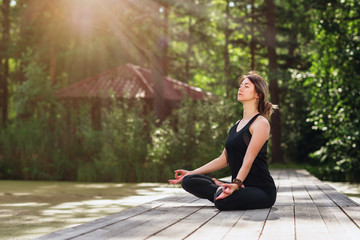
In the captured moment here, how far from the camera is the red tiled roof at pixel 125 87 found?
21.0 m

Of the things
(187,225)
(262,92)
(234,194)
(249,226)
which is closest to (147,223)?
(187,225)

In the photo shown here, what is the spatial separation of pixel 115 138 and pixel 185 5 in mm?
10083

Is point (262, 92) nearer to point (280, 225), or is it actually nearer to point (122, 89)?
point (280, 225)

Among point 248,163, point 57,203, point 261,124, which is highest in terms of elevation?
point 261,124

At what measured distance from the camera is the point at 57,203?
920cm

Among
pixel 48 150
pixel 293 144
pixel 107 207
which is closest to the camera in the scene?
pixel 107 207

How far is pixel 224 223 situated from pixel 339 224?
2.41 ft

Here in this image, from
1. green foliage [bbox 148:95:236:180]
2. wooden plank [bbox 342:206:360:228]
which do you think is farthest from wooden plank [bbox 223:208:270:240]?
green foliage [bbox 148:95:236:180]

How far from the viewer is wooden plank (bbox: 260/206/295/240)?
2980mm

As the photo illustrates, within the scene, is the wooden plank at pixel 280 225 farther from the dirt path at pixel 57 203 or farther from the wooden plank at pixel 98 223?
the dirt path at pixel 57 203

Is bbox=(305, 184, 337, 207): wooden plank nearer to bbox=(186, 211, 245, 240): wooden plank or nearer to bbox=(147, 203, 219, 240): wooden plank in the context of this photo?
bbox=(186, 211, 245, 240): wooden plank

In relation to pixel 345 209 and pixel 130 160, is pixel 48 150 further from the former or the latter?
pixel 345 209

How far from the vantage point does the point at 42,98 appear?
2169 centimetres

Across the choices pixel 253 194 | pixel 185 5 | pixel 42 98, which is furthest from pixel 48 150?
pixel 253 194
